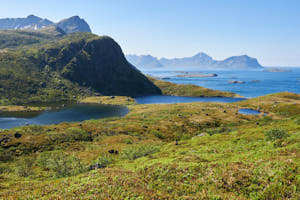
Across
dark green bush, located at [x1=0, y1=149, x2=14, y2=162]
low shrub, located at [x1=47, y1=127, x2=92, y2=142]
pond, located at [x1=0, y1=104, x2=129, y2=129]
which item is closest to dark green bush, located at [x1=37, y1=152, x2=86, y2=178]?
dark green bush, located at [x1=0, y1=149, x2=14, y2=162]

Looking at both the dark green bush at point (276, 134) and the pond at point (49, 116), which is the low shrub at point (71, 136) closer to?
the pond at point (49, 116)

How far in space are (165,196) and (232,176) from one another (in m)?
10.1

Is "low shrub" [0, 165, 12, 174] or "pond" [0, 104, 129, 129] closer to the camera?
"low shrub" [0, 165, 12, 174]

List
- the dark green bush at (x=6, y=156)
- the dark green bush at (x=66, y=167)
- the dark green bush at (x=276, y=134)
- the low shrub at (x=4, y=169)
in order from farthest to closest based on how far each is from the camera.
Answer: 1. the dark green bush at (x=6, y=156)
2. the low shrub at (x=4, y=169)
3. the dark green bush at (x=276, y=134)
4. the dark green bush at (x=66, y=167)

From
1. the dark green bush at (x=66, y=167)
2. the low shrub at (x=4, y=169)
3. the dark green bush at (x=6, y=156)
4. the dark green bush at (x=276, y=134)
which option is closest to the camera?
the dark green bush at (x=66, y=167)

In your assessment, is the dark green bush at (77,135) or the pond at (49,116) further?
the pond at (49,116)

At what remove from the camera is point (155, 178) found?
Result: 1111 inches

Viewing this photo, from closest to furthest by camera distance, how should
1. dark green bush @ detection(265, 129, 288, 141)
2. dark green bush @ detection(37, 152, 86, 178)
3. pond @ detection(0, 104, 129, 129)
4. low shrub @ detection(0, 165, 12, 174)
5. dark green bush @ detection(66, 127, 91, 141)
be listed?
dark green bush @ detection(37, 152, 86, 178) → dark green bush @ detection(265, 129, 288, 141) → low shrub @ detection(0, 165, 12, 174) → dark green bush @ detection(66, 127, 91, 141) → pond @ detection(0, 104, 129, 129)

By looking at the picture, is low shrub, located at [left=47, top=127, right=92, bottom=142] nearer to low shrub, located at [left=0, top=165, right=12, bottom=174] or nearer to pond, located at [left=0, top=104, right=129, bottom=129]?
low shrub, located at [left=0, top=165, right=12, bottom=174]

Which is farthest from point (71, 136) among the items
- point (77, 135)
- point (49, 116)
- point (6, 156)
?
point (49, 116)

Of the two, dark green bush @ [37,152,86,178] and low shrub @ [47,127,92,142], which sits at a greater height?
dark green bush @ [37,152,86,178]

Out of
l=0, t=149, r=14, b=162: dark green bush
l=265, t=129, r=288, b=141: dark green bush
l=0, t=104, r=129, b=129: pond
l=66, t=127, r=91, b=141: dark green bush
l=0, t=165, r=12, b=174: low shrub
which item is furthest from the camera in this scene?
l=0, t=104, r=129, b=129: pond

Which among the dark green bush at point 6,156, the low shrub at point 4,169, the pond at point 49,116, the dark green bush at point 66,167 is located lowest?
the pond at point 49,116

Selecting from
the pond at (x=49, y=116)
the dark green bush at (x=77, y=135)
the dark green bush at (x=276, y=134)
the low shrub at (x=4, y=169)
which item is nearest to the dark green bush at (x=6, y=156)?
the low shrub at (x=4, y=169)
